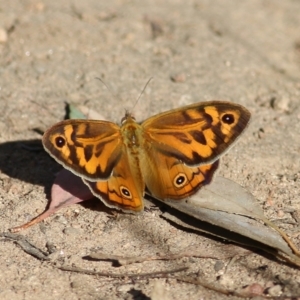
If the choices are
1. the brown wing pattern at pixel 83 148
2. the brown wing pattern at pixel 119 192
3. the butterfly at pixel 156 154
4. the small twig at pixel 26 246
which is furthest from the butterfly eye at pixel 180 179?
the small twig at pixel 26 246

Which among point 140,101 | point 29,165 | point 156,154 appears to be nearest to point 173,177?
point 156,154

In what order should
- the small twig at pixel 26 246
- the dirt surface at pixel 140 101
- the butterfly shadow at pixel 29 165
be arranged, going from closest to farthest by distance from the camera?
the dirt surface at pixel 140 101, the small twig at pixel 26 246, the butterfly shadow at pixel 29 165

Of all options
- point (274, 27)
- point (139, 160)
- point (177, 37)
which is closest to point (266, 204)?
point (139, 160)

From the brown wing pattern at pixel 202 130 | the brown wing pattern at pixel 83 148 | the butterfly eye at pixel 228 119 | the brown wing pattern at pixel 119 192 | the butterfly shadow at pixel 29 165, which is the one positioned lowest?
the butterfly shadow at pixel 29 165

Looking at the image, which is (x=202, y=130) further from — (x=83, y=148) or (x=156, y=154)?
(x=83, y=148)

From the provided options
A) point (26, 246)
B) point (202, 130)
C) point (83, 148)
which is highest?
point (202, 130)

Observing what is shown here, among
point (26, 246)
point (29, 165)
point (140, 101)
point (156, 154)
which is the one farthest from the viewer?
point (140, 101)

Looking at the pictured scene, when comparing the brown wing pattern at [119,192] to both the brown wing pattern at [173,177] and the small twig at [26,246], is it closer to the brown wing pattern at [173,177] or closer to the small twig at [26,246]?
the brown wing pattern at [173,177]

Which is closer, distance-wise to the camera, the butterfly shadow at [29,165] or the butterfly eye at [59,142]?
the butterfly eye at [59,142]
